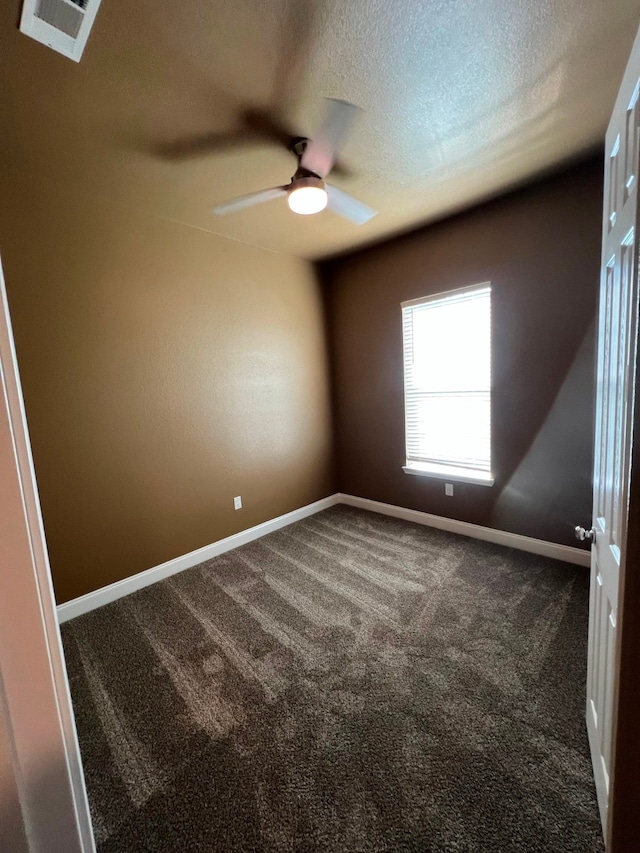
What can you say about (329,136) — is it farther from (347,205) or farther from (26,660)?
(26,660)

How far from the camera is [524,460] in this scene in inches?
111

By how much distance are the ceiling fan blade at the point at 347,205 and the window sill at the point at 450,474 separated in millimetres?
2248

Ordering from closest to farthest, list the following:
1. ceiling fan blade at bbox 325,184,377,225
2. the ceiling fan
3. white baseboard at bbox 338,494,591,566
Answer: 1. the ceiling fan
2. ceiling fan blade at bbox 325,184,377,225
3. white baseboard at bbox 338,494,591,566

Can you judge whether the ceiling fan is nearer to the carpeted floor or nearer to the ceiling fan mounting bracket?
the ceiling fan mounting bracket

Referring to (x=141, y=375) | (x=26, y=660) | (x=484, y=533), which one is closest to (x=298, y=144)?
(x=141, y=375)

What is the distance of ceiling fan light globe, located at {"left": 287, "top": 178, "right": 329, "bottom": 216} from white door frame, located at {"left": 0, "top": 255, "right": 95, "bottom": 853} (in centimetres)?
166

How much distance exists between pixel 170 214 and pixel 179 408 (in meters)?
1.47

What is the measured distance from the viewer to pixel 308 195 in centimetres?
188

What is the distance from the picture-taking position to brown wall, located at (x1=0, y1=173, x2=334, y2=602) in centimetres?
224

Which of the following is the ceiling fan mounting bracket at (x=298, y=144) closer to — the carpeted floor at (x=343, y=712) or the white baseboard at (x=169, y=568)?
the carpeted floor at (x=343, y=712)

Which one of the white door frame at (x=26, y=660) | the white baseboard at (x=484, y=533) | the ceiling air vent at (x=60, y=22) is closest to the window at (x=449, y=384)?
the white baseboard at (x=484, y=533)

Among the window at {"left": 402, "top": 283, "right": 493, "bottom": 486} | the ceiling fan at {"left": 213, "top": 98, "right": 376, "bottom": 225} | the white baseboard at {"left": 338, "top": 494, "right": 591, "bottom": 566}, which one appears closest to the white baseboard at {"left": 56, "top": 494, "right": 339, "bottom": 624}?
the white baseboard at {"left": 338, "top": 494, "right": 591, "bottom": 566}

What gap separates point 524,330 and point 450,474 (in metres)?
1.36

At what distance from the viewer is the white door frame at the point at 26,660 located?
23.4 inches
